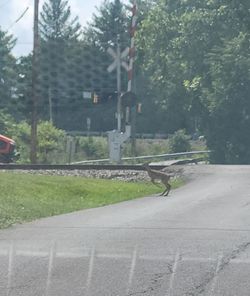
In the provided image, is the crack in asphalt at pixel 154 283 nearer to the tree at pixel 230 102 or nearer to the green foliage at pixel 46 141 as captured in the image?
the green foliage at pixel 46 141

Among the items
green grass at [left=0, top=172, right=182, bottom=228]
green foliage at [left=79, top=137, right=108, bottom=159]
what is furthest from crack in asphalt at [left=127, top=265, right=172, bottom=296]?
green foliage at [left=79, top=137, right=108, bottom=159]

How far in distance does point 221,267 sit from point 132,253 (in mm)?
1600

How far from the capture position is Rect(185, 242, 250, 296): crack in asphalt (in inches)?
365

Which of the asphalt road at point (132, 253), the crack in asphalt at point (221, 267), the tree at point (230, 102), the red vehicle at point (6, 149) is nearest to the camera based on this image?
the crack in asphalt at point (221, 267)

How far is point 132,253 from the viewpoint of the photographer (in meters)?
12.0

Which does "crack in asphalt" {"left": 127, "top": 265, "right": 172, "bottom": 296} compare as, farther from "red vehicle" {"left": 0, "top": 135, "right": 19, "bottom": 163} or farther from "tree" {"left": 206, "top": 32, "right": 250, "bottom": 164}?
"tree" {"left": 206, "top": 32, "right": 250, "bottom": 164}

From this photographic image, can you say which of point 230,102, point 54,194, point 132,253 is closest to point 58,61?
point 230,102

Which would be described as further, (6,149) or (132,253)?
(6,149)

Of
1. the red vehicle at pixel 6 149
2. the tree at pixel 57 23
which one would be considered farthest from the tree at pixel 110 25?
the red vehicle at pixel 6 149

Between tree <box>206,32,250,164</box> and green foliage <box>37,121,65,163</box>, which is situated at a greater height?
tree <box>206,32,250,164</box>

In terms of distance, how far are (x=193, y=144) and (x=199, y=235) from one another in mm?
59153

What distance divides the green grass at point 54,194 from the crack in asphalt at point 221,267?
16.8ft

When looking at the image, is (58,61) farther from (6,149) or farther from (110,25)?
(110,25)

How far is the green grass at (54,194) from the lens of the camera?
60.5ft
